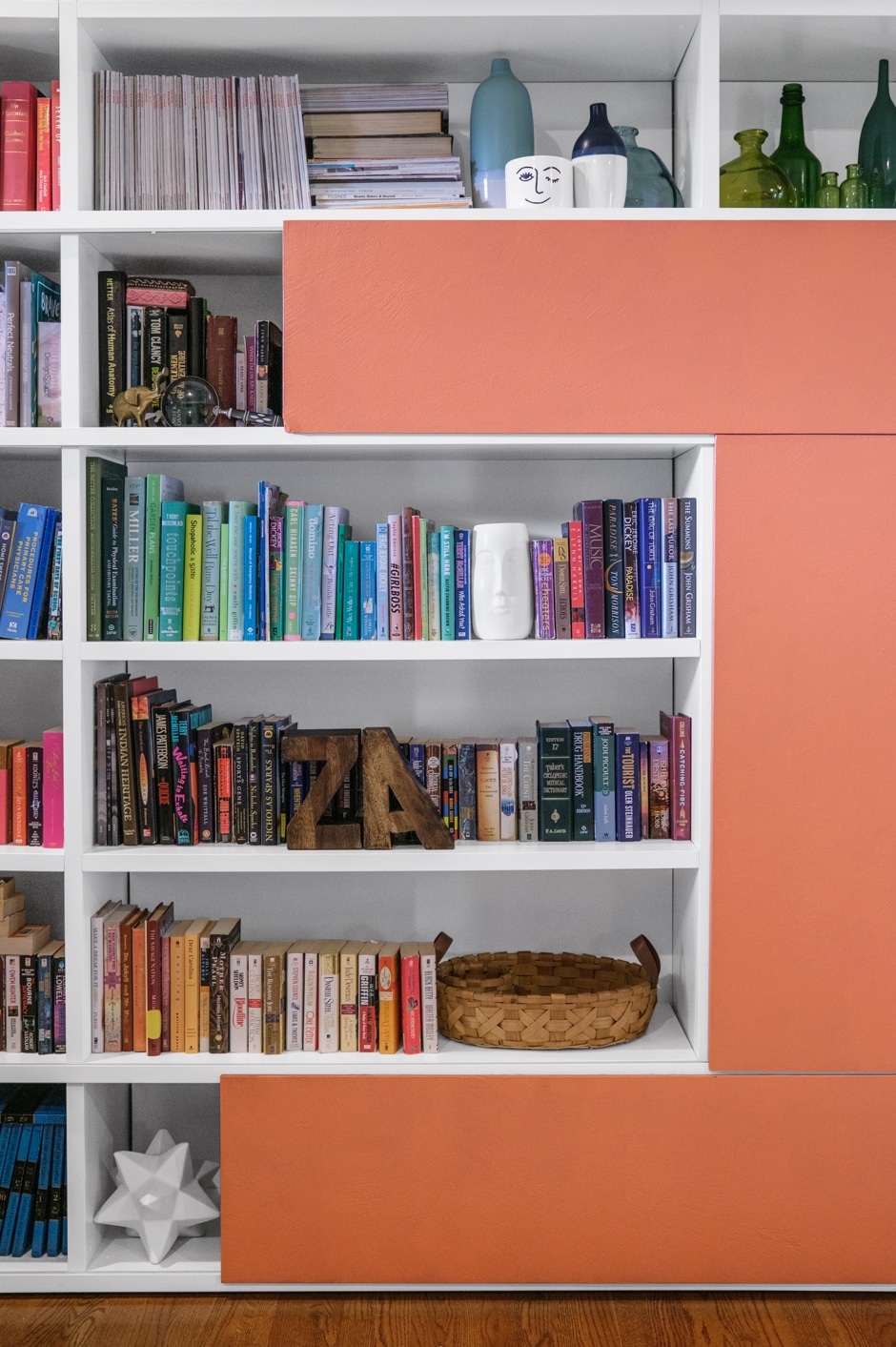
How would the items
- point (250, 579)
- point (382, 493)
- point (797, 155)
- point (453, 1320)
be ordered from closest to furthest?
point (453, 1320), point (250, 579), point (797, 155), point (382, 493)

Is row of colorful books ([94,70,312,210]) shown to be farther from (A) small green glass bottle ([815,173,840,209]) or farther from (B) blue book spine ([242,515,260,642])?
(A) small green glass bottle ([815,173,840,209])

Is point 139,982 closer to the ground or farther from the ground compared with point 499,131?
closer to the ground

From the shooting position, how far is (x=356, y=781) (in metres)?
1.99

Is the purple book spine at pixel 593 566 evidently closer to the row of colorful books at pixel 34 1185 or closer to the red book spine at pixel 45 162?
the red book spine at pixel 45 162

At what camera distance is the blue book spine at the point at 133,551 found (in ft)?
6.44

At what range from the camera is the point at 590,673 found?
2244 millimetres

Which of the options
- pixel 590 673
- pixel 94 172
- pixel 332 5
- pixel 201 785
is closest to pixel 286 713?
pixel 201 785

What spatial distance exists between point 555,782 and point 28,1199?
4.08ft

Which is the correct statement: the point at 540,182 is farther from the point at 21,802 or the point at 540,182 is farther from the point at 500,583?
the point at 21,802

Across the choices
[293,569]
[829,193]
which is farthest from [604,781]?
[829,193]

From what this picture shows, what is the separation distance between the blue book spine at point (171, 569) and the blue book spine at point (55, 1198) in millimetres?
970

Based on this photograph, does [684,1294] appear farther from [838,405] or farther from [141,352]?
[141,352]

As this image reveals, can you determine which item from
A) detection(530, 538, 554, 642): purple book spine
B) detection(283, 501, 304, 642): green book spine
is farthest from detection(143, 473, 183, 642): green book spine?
detection(530, 538, 554, 642): purple book spine

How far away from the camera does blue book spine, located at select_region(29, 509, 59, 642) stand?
6.45 feet
